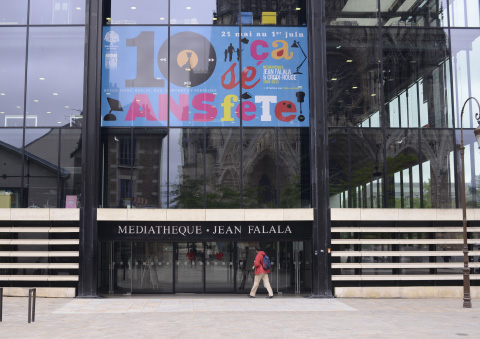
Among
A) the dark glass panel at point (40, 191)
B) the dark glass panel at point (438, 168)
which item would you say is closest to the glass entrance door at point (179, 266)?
the dark glass panel at point (40, 191)

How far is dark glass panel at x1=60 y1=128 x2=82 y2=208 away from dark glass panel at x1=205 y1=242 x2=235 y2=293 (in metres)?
5.77

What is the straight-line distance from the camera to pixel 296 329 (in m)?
15.6

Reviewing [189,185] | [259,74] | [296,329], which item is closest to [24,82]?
[189,185]

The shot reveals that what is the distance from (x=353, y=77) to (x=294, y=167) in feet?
14.8

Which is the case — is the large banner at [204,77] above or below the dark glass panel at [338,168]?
above

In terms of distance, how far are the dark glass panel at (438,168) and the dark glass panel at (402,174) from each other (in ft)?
1.14

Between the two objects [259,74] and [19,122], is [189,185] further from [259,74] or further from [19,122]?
[19,122]

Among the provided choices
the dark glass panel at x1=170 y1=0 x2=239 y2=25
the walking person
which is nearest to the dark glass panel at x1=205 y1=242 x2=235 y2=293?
the walking person

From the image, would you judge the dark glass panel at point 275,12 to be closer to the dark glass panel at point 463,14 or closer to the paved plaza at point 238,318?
the dark glass panel at point 463,14

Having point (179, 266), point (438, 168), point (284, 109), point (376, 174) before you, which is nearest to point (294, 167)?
point (284, 109)

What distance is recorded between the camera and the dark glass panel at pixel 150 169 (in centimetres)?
2364

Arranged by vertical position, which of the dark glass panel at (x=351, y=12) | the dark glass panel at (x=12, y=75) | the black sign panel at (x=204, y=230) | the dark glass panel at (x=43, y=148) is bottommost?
the black sign panel at (x=204, y=230)

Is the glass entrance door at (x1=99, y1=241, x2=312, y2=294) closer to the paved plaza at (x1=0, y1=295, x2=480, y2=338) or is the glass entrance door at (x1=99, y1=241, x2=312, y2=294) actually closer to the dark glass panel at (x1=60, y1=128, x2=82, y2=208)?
the paved plaza at (x1=0, y1=295, x2=480, y2=338)

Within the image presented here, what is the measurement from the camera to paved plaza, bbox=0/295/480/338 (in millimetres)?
14945
